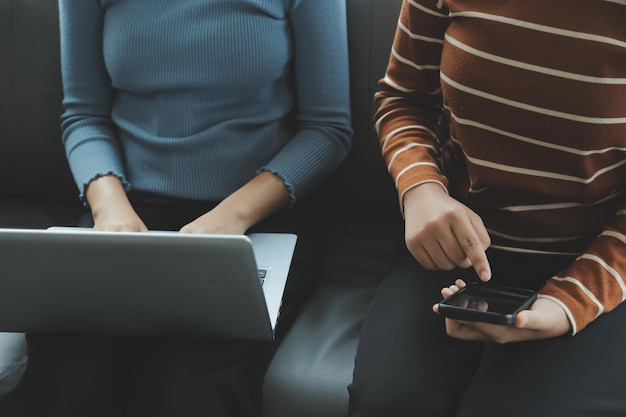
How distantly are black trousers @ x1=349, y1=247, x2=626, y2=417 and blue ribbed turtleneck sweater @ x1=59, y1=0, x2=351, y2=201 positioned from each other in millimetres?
301

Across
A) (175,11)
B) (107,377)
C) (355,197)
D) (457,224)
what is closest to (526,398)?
(457,224)

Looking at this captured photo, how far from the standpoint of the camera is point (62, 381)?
0.99m

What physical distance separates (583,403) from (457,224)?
8.9 inches

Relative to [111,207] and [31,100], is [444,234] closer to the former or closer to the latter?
[111,207]

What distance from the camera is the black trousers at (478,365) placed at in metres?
0.85

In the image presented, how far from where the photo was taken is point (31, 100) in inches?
56.1

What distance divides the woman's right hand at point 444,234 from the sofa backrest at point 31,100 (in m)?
0.75

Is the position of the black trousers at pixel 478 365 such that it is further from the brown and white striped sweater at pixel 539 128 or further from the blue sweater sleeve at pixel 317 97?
the blue sweater sleeve at pixel 317 97

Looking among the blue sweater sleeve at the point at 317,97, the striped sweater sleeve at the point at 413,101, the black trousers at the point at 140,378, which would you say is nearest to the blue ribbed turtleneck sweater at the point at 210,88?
the blue sweater sleeve at the point at 317,97

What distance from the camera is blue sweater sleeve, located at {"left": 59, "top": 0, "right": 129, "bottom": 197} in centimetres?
124

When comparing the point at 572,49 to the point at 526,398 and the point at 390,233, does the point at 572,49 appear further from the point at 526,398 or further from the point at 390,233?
the point at 390,233

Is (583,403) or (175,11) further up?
(175,11)

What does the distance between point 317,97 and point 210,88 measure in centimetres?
16

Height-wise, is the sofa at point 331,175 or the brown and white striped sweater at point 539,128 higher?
the brown and white striped sweater at point 539,128
